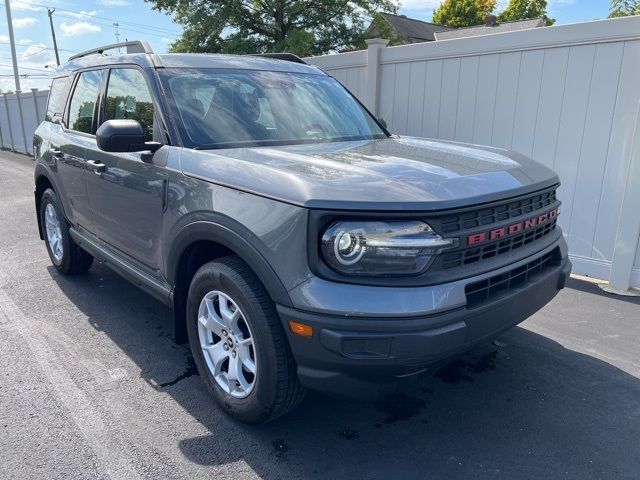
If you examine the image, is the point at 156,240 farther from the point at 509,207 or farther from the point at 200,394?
the point at 509,207

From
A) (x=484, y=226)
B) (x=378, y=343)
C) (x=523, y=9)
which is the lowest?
(x=378, y=343)

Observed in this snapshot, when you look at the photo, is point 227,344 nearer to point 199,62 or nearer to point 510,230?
point 510,230

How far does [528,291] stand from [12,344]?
3.44 metres

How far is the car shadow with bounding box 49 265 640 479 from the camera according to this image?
8.06ft

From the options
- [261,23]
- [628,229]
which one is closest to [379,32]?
[261,23]

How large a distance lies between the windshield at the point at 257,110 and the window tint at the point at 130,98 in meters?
0.21

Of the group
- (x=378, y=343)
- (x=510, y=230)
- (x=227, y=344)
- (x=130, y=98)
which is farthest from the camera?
(x=130, y=98)

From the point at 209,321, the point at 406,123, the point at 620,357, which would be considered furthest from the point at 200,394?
the point at 406,123

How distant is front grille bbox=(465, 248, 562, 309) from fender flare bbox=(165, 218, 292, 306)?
84cm

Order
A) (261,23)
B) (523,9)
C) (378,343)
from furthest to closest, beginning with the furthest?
1. (523,9)
2. (261,23)
3. (378,343)

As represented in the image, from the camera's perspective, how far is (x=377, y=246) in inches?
84.7

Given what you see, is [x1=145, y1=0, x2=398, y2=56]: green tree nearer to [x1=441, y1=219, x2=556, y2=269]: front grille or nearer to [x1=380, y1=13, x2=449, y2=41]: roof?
[x1=380, y1=13, x2=449, y2=41]: roof

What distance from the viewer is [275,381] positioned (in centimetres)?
239

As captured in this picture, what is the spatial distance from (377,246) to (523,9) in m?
44.6
